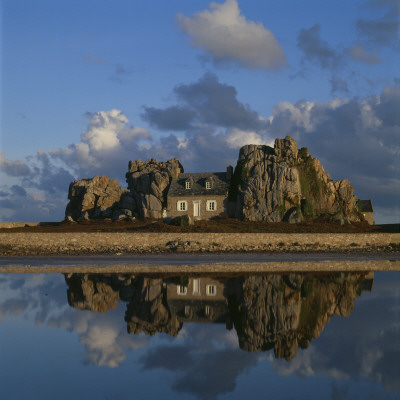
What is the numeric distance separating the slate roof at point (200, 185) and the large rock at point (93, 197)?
732cm

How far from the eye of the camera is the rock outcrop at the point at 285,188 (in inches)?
2108

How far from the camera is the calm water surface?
8.73 m

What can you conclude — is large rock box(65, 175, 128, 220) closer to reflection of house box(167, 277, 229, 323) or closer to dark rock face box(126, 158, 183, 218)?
dark rock face box(126, 158, 183, 218)

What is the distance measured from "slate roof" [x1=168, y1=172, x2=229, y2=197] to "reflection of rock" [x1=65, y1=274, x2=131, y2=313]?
30814 mm

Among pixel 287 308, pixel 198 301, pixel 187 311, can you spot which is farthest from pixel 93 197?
pixel 287 308

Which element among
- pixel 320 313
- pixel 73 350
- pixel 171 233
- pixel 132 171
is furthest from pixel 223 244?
pixel 73 350

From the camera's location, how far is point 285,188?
176 feet

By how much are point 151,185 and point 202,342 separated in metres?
46.7

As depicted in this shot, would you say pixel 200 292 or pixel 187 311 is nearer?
pixel 187 311

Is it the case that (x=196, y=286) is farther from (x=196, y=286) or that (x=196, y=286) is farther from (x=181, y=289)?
(x=181, y=289)

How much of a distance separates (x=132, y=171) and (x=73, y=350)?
5197 centimetres

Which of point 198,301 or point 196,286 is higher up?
point 196,286

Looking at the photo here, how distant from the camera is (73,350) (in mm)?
11359

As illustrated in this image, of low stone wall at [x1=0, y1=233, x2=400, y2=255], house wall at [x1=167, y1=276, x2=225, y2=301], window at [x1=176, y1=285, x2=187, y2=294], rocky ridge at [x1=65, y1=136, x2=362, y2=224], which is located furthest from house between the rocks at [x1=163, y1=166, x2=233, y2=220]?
window at [x1=176, y1=285, x2=187, y2=294]
